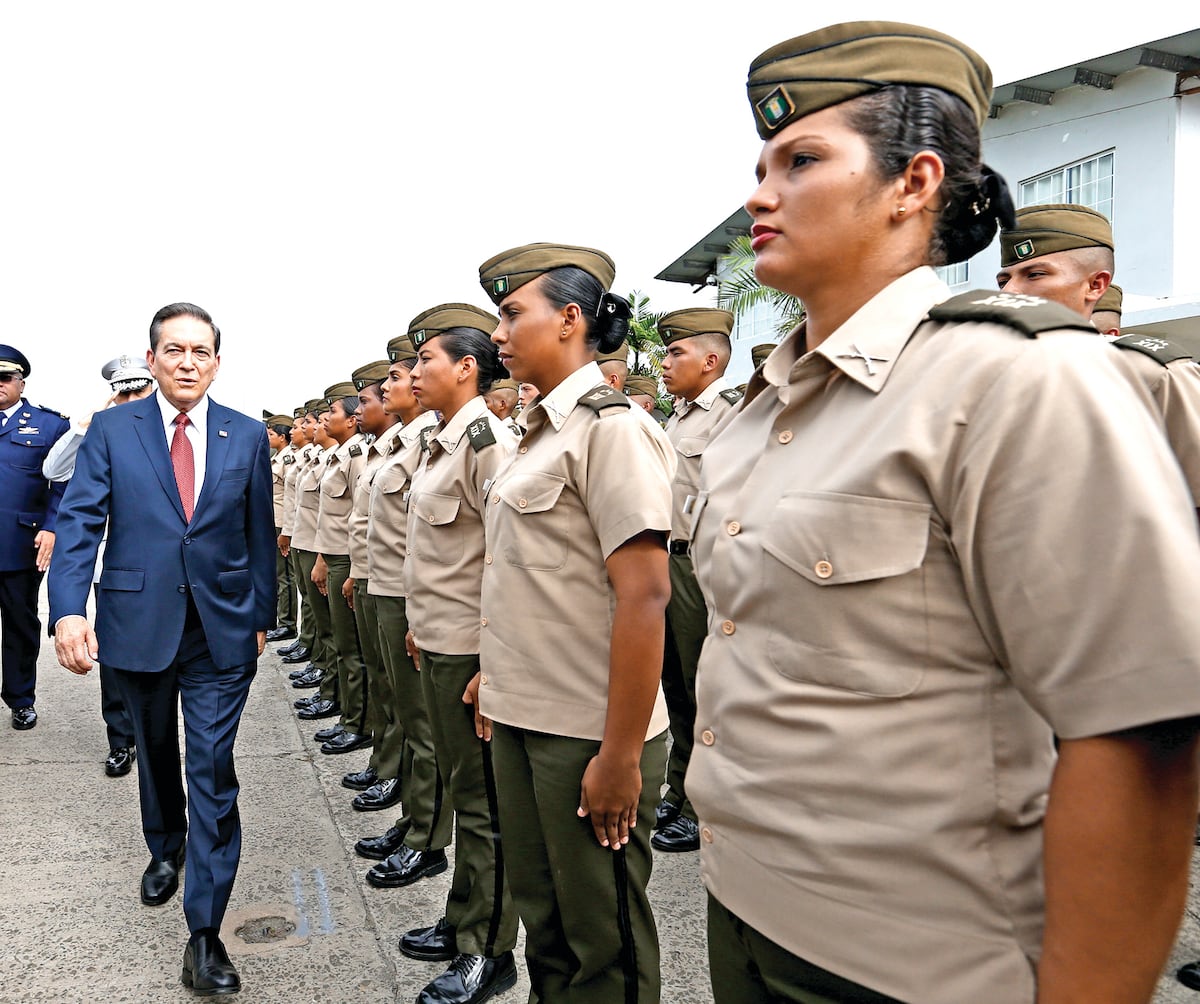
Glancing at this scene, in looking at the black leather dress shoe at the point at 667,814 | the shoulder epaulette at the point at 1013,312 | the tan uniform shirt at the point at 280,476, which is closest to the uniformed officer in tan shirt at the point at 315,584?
the tan uniform shirt at the point at 280,476

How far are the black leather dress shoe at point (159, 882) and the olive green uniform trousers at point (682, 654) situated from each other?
2201 mm

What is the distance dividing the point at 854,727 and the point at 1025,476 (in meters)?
0.35

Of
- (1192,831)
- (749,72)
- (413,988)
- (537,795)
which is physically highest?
(749,72)

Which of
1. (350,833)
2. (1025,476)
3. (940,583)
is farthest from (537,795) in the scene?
(350,833)

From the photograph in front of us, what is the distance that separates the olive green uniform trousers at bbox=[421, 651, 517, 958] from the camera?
2.86 meters

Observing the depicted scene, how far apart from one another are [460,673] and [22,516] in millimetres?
3927

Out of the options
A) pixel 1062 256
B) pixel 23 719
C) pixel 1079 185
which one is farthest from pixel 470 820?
pixel 1079 185

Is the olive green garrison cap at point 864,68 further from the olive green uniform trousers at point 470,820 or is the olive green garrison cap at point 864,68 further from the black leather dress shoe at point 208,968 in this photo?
the black leather dress shoe at point 208,968

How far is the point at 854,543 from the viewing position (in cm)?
104

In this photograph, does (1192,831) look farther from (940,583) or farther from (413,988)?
(413,988)

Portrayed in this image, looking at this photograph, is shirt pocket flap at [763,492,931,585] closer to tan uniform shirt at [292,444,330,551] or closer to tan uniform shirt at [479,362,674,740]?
tan uniform shirt at [479,362,674,740]

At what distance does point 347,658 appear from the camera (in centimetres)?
564

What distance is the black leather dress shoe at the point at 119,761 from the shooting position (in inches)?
192

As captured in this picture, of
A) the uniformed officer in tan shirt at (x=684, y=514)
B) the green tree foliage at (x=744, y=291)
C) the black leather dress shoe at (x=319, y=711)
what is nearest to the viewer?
the uniformed officer in tan shirt at (x=684, y=514)
